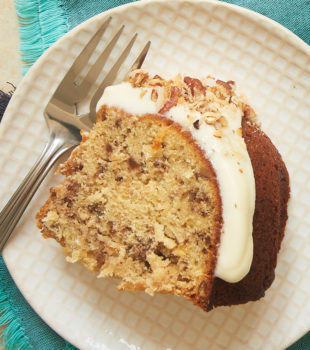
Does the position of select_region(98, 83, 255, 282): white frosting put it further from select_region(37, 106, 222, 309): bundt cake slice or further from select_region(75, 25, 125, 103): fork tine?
select_region(75, 25, 125, 103): fork tine

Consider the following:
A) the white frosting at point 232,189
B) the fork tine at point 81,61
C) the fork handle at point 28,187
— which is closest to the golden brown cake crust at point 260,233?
the white frosting at point 232,189

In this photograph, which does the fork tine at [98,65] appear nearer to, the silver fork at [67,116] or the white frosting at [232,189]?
the silver fork at [67,116]

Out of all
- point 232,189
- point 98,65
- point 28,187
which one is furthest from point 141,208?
point 98,65

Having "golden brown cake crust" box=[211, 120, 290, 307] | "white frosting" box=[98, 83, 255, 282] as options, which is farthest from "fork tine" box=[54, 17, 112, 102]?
"golden brown cake crust" box=[211, 120, 290, 307]

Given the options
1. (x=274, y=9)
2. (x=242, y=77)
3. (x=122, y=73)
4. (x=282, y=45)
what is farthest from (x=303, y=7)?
(x=122, y=73)

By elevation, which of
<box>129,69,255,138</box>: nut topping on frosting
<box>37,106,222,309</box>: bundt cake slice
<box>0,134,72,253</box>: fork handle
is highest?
<box>129,69,255,138</box>: nut topping on frosting
